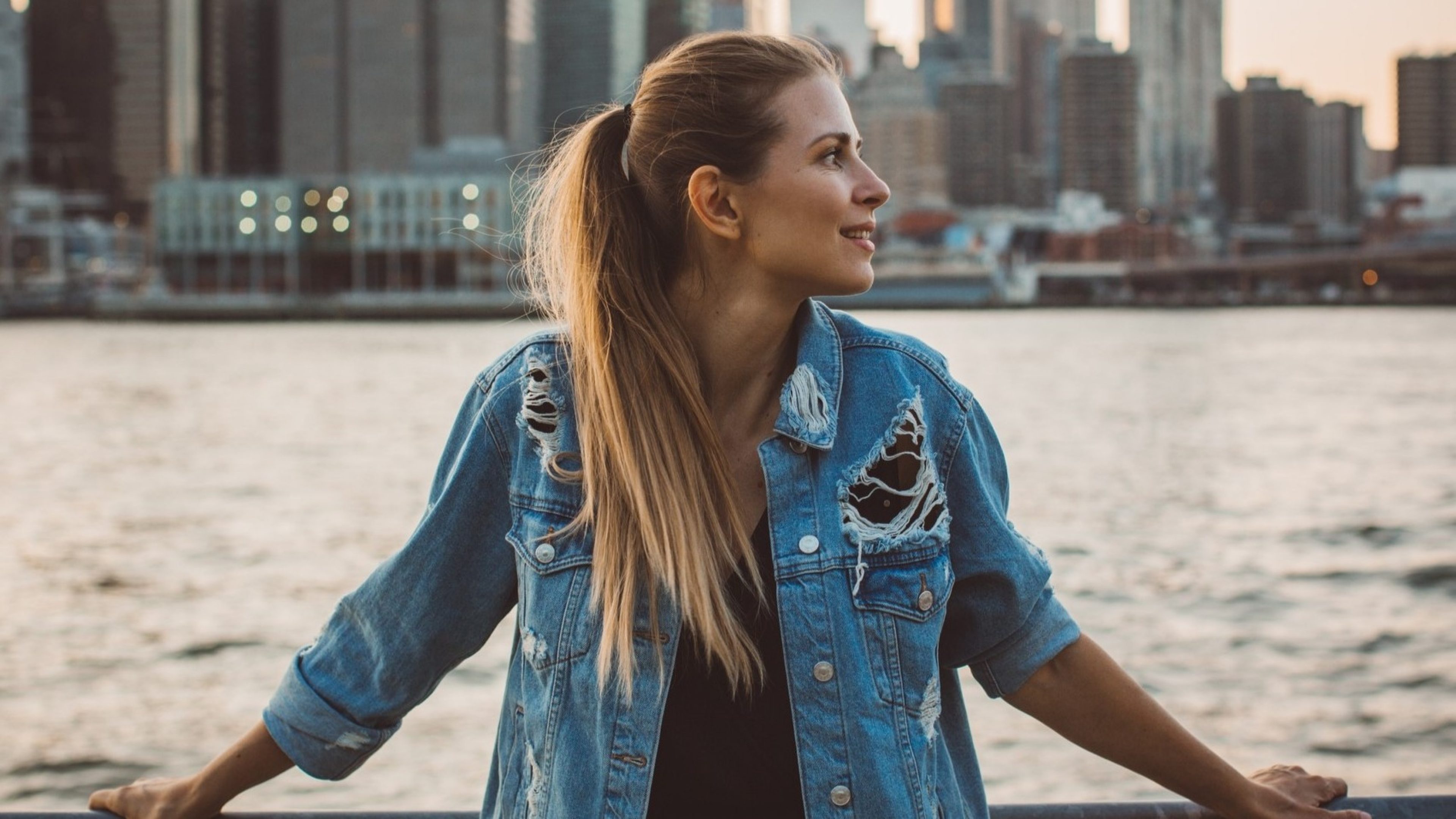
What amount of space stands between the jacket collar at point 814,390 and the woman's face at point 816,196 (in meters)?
0.05

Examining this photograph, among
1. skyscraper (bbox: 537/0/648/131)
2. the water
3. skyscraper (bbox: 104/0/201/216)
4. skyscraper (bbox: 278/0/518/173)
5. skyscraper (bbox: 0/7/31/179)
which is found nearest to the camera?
the water

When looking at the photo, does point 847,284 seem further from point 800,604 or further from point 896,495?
point 800,604

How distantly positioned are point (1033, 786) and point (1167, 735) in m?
8.02

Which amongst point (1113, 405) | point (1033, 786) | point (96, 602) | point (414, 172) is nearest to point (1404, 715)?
point (1033, 786)

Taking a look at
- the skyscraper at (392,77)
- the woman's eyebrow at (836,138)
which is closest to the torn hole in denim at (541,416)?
the woman's eyebrow at (836,138)

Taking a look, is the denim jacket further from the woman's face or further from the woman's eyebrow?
the woman's eyebrow

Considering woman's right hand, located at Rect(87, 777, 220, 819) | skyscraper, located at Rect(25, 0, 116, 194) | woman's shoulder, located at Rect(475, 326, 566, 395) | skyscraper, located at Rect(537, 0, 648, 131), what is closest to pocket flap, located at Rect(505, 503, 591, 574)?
woman's shoulder, located at Rect(475, 326, 566, 395)

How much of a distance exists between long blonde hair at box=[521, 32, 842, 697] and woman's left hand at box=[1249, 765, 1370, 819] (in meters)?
0.70

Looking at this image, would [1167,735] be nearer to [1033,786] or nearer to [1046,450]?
[1033,786]

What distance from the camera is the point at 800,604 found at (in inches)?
63.9

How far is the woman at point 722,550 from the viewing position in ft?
5.32

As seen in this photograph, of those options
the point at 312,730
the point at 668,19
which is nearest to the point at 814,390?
the point at 312,730

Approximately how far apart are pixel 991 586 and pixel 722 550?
1.03 ft

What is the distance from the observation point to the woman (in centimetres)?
162
